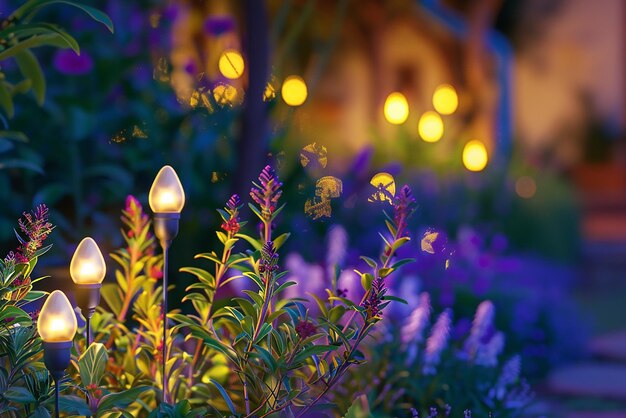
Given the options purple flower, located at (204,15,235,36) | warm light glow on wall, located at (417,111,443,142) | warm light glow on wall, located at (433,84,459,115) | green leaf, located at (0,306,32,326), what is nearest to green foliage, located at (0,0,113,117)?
green leaf, located at (0,306,32,326)

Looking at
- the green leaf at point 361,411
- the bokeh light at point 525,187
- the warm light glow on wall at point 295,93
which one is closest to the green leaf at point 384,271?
the green leaf at point 361,411

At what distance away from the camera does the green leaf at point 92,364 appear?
2.04 metres

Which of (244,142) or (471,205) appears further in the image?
(471,205)

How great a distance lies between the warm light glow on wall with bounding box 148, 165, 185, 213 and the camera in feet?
6.86

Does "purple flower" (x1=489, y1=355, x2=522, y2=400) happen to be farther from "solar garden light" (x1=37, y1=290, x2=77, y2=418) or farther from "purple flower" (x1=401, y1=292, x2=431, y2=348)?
"solar garden light" (x1=37, y1=290, x2=77, y2=418)

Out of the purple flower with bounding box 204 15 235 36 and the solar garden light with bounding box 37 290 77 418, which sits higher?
the purple flower with bounding box 204 15 235 36

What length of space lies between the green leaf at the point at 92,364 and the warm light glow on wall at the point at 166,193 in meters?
0.34

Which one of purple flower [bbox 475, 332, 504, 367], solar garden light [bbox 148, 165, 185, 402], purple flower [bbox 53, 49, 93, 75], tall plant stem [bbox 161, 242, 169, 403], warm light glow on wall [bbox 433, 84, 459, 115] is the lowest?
tall plant stem [bbox 161, 242, 169, 403]

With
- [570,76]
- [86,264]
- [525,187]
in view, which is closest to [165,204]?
[86,264]

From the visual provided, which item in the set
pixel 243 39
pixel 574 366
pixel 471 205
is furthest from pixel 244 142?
pixel 471 205

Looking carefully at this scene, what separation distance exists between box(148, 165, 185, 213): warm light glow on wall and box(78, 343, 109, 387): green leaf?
339mm

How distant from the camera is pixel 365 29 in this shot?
12.0m

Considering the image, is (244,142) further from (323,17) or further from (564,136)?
(564,136)

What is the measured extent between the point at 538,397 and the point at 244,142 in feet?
5.96
